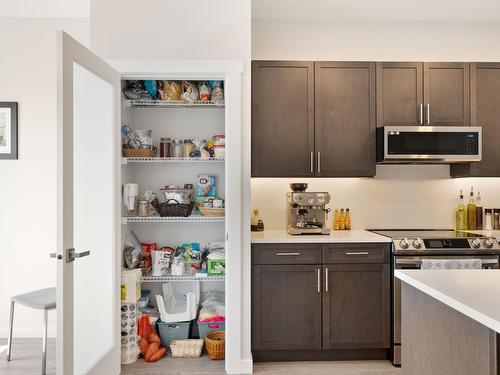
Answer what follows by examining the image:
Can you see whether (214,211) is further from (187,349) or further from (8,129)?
(8,129)

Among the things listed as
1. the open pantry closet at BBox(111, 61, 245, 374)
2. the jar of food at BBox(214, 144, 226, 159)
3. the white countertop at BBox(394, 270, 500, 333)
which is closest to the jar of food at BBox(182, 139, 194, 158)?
the open pantry closet at BBox(111, 61, 245, 374)

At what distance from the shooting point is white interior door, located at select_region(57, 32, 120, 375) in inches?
83.4

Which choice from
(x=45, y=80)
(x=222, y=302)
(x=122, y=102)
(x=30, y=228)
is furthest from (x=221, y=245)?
(x=45, y=80)

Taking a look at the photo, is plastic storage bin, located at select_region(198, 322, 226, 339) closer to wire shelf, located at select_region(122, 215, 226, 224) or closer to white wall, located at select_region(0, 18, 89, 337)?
wire shelf, located at select_region(122, 215, 226, 224)

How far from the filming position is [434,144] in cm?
334


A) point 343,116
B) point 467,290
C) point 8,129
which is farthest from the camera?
point 8,129

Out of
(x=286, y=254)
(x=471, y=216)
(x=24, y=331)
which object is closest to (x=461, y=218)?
(x=471, y=216)

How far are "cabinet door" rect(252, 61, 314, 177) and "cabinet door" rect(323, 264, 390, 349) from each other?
0.87 meters

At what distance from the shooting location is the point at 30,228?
364 centimetres

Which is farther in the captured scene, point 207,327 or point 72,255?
point 207,327

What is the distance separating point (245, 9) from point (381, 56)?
1.47m

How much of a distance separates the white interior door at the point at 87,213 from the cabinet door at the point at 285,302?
1.04 metres

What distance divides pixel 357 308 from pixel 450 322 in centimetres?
164

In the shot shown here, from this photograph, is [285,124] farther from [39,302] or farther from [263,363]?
[39,302]
